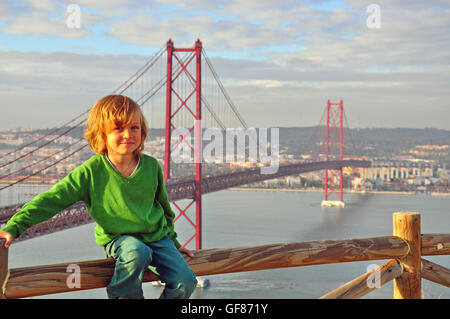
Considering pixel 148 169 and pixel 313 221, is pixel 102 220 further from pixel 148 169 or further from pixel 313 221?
pixel 313 221

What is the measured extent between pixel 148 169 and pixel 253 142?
2833 cm

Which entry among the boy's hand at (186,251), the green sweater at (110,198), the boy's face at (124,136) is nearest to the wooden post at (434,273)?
the boy's hand at (186,251)

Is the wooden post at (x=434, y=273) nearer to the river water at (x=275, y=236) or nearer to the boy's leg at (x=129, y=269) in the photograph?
the boy's leg at (x=129, y=269)

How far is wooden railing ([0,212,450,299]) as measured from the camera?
1.23 m

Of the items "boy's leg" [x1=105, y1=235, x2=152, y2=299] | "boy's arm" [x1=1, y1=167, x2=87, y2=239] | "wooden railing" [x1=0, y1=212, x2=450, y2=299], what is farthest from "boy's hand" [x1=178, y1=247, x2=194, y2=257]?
"boy's arm" [x1=1, y1=167, x2=87, y2=239]

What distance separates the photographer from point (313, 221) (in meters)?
26.8

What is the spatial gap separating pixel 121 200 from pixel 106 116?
197 millimetres

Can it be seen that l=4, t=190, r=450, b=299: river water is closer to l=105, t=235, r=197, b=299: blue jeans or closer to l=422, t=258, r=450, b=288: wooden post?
l=422, t=258, r=450, b=288: wooden post

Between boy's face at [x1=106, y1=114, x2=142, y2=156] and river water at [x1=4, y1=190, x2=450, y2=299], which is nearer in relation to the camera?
boy's face at [x1=106, y1=114, x2=142, y2=156]

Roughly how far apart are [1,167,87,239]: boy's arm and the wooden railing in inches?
1.9

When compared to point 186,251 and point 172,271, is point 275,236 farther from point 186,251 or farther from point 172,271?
point 172,271

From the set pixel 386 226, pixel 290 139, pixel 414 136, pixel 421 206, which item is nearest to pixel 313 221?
pixel 386 226

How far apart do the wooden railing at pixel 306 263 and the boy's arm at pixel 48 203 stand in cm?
5

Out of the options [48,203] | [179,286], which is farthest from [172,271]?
[48,203]
